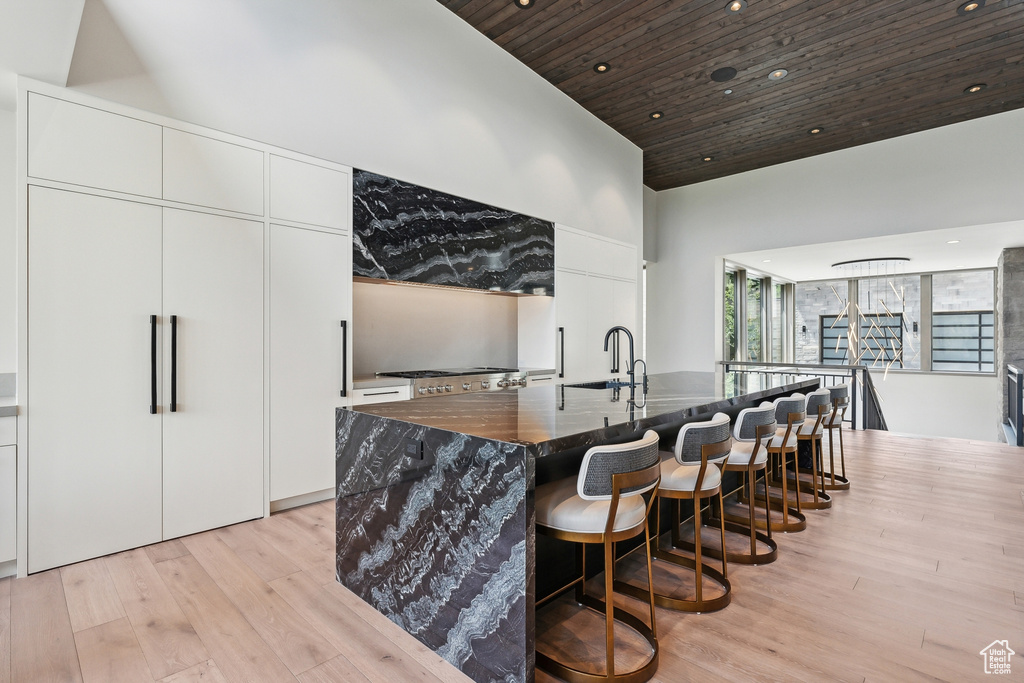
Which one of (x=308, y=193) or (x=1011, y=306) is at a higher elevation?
(x=308, y=193)

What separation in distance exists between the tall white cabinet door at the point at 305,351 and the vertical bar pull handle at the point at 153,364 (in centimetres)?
62

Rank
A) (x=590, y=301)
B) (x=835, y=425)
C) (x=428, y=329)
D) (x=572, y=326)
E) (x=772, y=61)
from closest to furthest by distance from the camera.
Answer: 1. (x=835, y=425)
2. (x=772, y=61)
3. (x=428, y=329)
4. (x=572, y=326)
5. (x=590, y=301)

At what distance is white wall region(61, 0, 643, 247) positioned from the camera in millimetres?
2797

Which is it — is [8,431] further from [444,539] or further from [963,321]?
[963,321]

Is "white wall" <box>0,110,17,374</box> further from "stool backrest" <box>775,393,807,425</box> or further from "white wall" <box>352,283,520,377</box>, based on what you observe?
"stool backrest" <box>775,393,807,425</box>

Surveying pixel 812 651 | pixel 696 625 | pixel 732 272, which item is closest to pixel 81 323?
pixel 696 625

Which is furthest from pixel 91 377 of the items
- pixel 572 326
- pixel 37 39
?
pixel 572 326

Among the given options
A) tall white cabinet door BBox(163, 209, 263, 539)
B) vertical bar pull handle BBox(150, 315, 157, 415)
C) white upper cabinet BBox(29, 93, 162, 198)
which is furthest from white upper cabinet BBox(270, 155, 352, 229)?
vertical bar pull handle BBox(150, 315, 157, 415)

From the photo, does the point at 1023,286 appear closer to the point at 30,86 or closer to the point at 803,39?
the point at 803,39

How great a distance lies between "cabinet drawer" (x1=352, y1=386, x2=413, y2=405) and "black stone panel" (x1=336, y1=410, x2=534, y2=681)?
1350mm

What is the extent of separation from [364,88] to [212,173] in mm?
1314

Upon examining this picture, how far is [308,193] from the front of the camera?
11.2 feet

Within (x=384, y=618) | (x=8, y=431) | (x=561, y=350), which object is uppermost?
(x=561, y=350)

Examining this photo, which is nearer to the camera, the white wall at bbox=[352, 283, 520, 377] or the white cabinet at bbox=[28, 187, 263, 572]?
the white cabinet at bbox=[28, 187, 263, 572]
